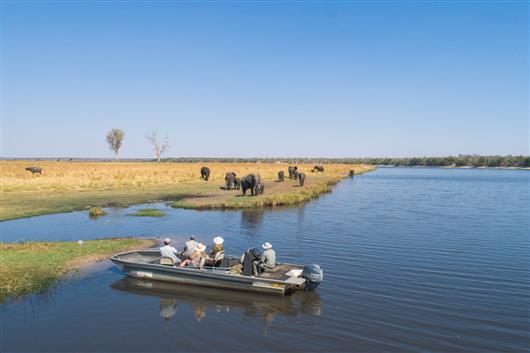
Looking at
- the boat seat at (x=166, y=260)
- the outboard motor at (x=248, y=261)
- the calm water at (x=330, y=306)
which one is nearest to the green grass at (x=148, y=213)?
the calm water at (x=330, y=306)

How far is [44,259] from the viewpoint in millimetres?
15586

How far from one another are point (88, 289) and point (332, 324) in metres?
7.62

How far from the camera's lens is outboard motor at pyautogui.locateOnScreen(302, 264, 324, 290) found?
12.3 m

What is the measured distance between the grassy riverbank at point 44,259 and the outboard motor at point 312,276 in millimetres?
7908

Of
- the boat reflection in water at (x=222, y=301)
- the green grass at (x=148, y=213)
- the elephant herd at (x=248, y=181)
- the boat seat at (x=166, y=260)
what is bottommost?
the boat reflection in water at (x=222, y=301)

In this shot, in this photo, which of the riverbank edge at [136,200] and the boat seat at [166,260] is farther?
the riverbank edge at [136,200]

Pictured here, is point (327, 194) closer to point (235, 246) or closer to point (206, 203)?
point (206, 203)

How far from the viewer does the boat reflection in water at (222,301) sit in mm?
11375

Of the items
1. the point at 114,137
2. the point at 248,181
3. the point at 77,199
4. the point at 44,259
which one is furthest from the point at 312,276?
the point at 114,137

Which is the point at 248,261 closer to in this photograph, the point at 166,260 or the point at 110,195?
the point at 166,260

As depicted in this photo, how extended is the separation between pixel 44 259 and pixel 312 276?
32.8ft

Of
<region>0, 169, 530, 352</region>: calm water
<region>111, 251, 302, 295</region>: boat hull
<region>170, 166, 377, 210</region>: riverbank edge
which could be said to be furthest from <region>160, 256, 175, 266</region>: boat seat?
<region>170, 166, 377, 210</region>: riverbank edge

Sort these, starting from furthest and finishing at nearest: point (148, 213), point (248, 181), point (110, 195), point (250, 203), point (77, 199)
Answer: point (110, 195) < point (248, 181) < point (77, 199) < point (250, 203) < point (148, 213)

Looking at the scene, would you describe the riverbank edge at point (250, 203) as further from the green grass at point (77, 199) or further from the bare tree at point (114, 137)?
the bare tree at point (114, 137)
